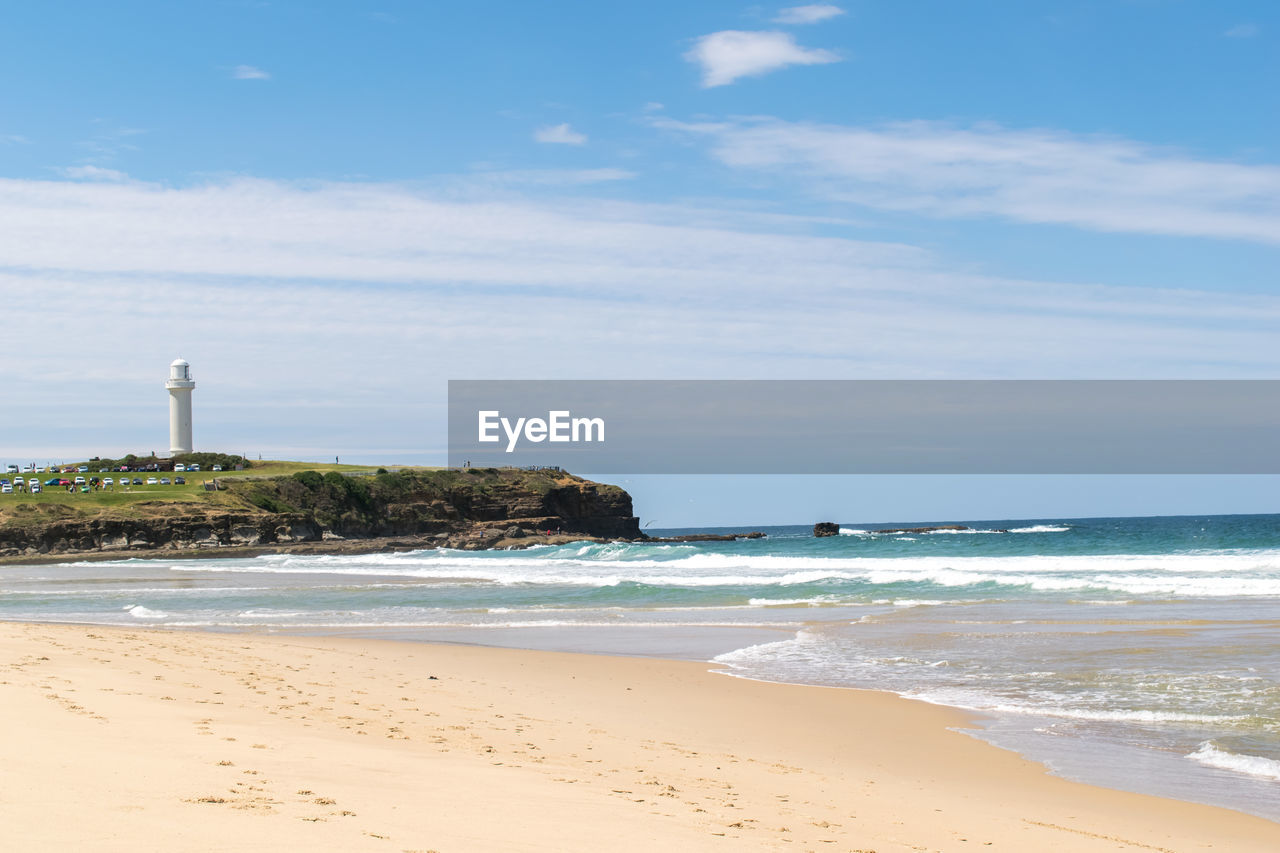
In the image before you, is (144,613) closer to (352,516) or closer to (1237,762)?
(1237,762)

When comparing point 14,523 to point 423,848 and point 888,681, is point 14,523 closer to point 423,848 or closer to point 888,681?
point 888,681

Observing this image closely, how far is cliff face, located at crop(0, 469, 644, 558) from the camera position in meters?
56.0

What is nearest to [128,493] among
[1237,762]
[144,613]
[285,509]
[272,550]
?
[285,509]

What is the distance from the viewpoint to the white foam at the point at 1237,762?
804 cm

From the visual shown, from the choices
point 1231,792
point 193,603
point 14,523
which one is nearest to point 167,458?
point 14,523

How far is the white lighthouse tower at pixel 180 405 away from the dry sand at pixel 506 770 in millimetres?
74385

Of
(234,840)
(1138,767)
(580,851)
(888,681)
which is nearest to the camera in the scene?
(234,840)

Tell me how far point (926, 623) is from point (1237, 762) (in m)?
11.1

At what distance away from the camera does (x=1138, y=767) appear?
8250 millimetres

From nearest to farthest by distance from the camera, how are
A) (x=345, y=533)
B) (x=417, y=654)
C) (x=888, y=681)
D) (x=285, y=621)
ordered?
(x=888, y=681) < (x=417, y=654) < (x=285, y=621) < (x=345, y=533)

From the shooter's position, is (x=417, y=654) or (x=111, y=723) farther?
(x=417, y=654)

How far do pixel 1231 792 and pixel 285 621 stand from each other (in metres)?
18.3

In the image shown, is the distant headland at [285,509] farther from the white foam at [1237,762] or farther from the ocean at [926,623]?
the white foam at [1237,762]

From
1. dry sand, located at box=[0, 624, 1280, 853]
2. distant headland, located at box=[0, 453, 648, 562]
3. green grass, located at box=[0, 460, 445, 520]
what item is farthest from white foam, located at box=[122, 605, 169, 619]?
green grass, located at box=[0, 460, 445, 520]
